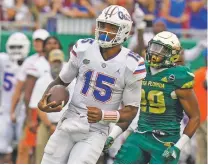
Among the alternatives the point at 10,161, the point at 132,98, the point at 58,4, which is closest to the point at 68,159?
the point at 132,98

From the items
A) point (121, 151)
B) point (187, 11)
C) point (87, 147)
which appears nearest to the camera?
point (87, 147)

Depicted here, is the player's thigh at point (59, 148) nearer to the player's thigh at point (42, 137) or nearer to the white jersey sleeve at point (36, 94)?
the player's thigh at point (42, 137)

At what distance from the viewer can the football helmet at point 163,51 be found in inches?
304

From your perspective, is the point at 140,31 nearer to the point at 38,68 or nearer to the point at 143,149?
the point at 38,68

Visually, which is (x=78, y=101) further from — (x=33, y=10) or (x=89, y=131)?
(x=33, y=10)

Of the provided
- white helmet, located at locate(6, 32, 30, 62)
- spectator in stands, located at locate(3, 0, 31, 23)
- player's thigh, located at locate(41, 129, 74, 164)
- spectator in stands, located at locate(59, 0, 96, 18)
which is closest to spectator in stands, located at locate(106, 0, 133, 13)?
spectator in stands, located at locate(59, 0, 96, 18)

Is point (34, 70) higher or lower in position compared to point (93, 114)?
lower

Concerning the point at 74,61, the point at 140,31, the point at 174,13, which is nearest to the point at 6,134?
the point at 140,31

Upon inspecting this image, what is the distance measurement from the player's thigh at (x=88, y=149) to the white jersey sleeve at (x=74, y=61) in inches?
19.4

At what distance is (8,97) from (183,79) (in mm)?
3949

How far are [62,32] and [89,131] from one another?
6275 mm

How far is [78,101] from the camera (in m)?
6.98

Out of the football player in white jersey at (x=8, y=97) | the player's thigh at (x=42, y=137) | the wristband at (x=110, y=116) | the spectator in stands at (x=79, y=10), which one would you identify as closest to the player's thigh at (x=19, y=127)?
the football player in white jersey at (x=8, y=97)

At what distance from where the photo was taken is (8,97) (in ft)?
36.2
